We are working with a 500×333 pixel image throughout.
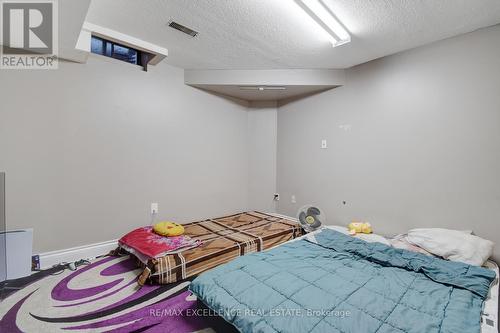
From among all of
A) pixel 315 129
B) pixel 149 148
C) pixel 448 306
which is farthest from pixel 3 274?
pixel 315 129

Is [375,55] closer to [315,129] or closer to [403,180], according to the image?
[315,129]

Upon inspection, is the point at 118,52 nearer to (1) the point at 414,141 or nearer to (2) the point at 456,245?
(1) the point at 414,141

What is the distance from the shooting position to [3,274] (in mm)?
2053

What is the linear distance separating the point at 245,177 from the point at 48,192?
2.65 m

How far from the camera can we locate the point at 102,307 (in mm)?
1807

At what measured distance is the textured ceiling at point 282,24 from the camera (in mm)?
1842

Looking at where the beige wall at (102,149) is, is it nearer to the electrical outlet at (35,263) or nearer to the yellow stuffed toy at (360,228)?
the electrical outlet at (35,263)

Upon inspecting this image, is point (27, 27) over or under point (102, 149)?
over

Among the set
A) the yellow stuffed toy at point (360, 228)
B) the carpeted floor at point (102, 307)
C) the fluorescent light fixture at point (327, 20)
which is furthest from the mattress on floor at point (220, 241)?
the fluorescent light fixture at point (327, 20)

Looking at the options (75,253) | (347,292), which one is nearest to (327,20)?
(347,292)

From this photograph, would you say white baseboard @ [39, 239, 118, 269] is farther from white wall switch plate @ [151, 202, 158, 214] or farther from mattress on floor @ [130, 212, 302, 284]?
mattress on floor @ [130, 212, 302, 284]

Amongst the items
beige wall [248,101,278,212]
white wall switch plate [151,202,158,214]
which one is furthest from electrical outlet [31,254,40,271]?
beige wall [248,101,278,212]

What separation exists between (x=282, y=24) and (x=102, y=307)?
2.80 meters

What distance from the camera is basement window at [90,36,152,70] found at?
2.56 metres
